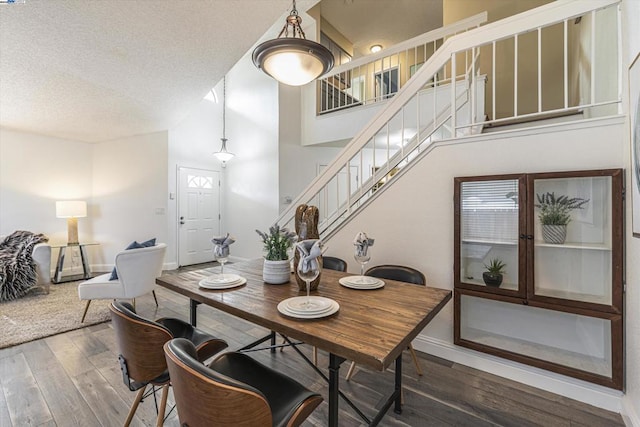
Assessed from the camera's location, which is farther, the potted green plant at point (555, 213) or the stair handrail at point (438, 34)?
the stair handrail at point (438, 34)

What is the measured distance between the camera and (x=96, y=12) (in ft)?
8.14

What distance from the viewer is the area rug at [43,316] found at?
275cm

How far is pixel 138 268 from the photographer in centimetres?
307

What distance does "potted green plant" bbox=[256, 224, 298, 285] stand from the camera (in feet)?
5.84

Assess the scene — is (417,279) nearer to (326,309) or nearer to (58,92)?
(326,309)

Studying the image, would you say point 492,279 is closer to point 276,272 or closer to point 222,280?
point 276,272

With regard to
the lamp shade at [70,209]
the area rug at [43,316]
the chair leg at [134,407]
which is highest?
the lamp shade at [70,209]

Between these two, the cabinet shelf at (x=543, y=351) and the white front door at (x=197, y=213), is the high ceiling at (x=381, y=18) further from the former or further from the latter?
the cabinet shelf at (x=543, y=351)

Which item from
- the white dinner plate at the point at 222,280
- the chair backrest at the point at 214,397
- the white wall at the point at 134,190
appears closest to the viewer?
the chair backrest at the point at 214,397

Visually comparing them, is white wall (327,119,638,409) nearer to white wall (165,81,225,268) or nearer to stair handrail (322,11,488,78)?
stair handrail (322,11,488,78)

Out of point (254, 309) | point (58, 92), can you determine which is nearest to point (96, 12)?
point (58, 92)

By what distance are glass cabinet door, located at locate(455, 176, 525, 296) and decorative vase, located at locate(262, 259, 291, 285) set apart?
4.49 ft

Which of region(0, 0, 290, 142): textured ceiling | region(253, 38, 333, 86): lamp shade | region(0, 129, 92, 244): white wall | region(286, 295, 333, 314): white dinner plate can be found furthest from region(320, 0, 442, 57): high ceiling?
region(286, 295, 333, 314): white dinner plate

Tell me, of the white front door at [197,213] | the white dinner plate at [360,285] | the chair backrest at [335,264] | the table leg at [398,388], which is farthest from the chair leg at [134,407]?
the white front door at [197,213]
